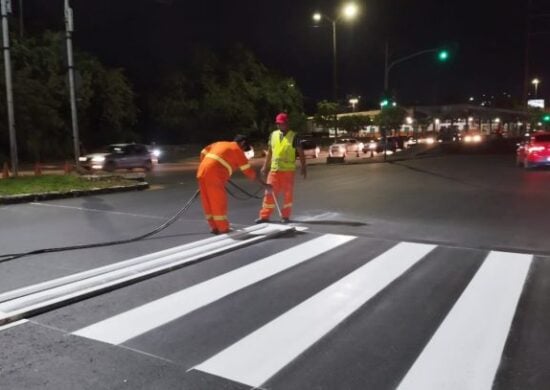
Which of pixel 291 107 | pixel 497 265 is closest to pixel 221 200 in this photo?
pixel 497 265

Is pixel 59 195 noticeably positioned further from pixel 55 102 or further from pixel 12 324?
pixel 55 102

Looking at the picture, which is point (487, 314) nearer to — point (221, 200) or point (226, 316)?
point (226, 316)

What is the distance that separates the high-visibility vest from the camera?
988 centimetres

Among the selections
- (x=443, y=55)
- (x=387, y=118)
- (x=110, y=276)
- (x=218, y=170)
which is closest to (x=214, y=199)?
(x=218, y=170)

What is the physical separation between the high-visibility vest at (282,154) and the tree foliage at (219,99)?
39.5m

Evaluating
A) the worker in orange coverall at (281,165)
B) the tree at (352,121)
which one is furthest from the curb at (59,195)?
the tree at (352,121)

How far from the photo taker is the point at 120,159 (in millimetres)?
27734

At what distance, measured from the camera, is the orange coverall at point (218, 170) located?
845 centimetres

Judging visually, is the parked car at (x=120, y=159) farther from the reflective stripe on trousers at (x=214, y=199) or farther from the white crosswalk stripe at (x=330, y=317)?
the white crosswalk stripe at (x=330, y=317)

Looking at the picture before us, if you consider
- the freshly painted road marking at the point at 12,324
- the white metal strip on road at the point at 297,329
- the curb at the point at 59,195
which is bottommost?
the white metal strip on road at the point at 297,329

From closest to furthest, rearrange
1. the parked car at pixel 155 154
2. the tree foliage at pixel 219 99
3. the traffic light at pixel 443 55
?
the traffic light at pixel 443 55 → the parked car at pixel 155 154 → the tree foliage at pixel 219 99

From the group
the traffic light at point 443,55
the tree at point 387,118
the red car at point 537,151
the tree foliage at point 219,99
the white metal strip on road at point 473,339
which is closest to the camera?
the white metal strip on road at point 473,339

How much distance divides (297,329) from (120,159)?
24.3 metres

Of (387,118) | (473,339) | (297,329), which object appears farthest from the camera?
(387,118)
